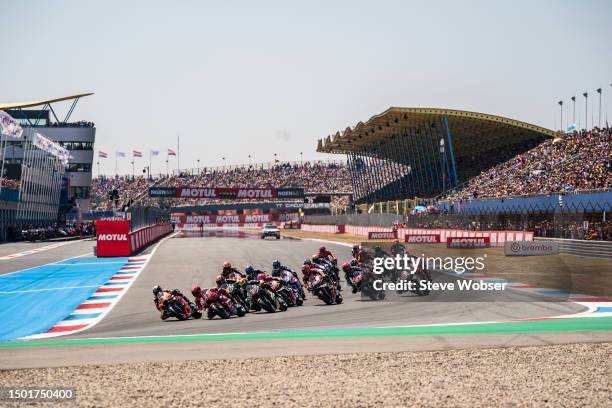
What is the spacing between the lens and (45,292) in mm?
19844

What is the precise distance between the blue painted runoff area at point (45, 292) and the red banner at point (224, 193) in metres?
51.2

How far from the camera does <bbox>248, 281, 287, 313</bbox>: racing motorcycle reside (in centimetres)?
1518

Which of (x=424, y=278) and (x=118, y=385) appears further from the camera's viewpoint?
(x=424, y=278)

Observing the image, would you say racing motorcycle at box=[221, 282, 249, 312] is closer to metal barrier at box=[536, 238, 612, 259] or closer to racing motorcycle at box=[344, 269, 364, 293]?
racing motorcycle at box=[344, 269, 364, 293]

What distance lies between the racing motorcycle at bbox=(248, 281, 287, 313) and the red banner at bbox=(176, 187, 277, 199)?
Answer: 6838cm

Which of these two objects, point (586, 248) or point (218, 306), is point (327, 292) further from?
point (586, 248)

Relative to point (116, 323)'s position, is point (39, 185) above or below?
above

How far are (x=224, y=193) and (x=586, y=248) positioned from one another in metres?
59.7

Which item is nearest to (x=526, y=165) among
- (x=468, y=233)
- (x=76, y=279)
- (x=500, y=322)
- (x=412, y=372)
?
(x=468, y=233)

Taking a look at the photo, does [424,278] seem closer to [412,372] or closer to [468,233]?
[412,372]

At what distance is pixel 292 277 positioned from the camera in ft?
54.3

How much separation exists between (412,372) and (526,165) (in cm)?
5036

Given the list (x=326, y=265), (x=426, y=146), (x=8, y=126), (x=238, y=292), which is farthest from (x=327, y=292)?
(x=426, y=146)

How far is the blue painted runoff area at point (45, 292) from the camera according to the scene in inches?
567
